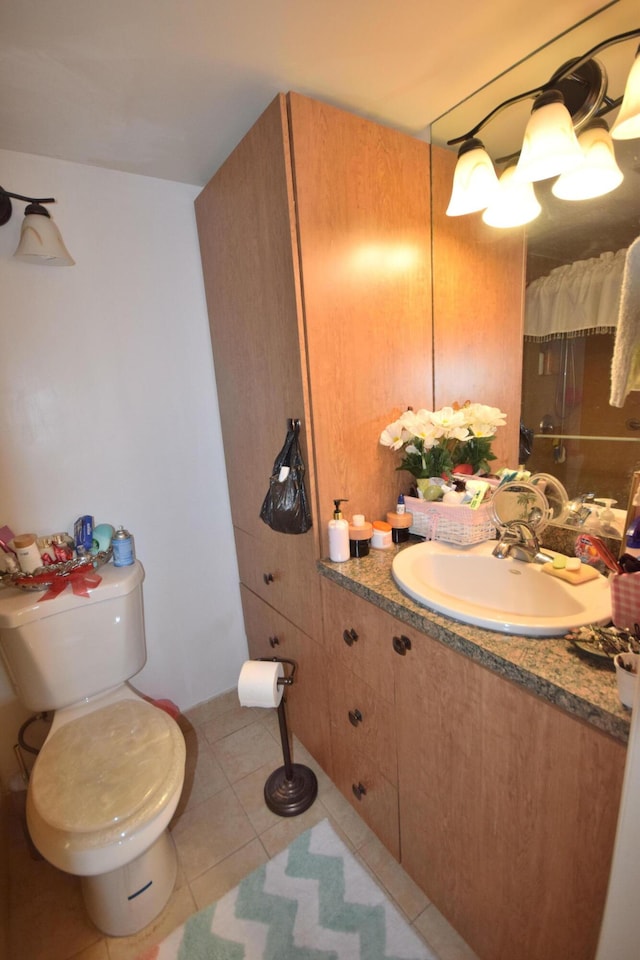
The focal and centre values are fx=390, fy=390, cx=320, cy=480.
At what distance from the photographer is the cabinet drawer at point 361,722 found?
1.09 metres

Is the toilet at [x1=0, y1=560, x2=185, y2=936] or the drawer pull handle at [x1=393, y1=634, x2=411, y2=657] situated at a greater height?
the drawer pull handle at [x1=393, y1=634, x2=411, y2=657]

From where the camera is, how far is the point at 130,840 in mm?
946

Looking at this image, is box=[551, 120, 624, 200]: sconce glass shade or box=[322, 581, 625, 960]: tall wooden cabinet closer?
box=[322, 581, 625, 960]: tall wooden cabinet

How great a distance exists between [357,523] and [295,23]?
1.23 metres

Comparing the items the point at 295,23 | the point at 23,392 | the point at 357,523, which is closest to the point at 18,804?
the point at 23,392

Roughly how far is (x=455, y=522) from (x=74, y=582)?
1.25 meters

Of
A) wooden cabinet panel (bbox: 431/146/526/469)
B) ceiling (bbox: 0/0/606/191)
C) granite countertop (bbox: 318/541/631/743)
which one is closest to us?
granite countertop (bbox: 318/541/631/743)

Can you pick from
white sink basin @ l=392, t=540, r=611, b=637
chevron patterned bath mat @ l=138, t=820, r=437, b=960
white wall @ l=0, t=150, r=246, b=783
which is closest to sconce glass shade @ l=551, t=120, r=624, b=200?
white sink basin @ l=392, t=540, r=611, b=637

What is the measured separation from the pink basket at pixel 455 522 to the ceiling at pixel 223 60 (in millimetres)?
1198

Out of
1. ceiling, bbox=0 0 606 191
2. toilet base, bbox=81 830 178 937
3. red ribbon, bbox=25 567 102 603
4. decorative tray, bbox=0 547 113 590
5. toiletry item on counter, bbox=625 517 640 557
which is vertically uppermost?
ceiling, bbox=0 0 606 191

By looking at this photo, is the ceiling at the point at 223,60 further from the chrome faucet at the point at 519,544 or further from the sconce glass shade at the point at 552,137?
the chrome faucet at the point at 519,544

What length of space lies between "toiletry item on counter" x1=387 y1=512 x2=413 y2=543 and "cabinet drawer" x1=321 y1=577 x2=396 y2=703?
0.28 meters

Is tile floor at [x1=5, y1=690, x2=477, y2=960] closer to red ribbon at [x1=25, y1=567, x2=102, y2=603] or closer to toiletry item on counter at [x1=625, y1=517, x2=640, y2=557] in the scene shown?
red ribbon at [x1=25, y1=567, x2=102, y2=603]

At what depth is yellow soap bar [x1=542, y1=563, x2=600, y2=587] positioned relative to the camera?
0.94 metres
